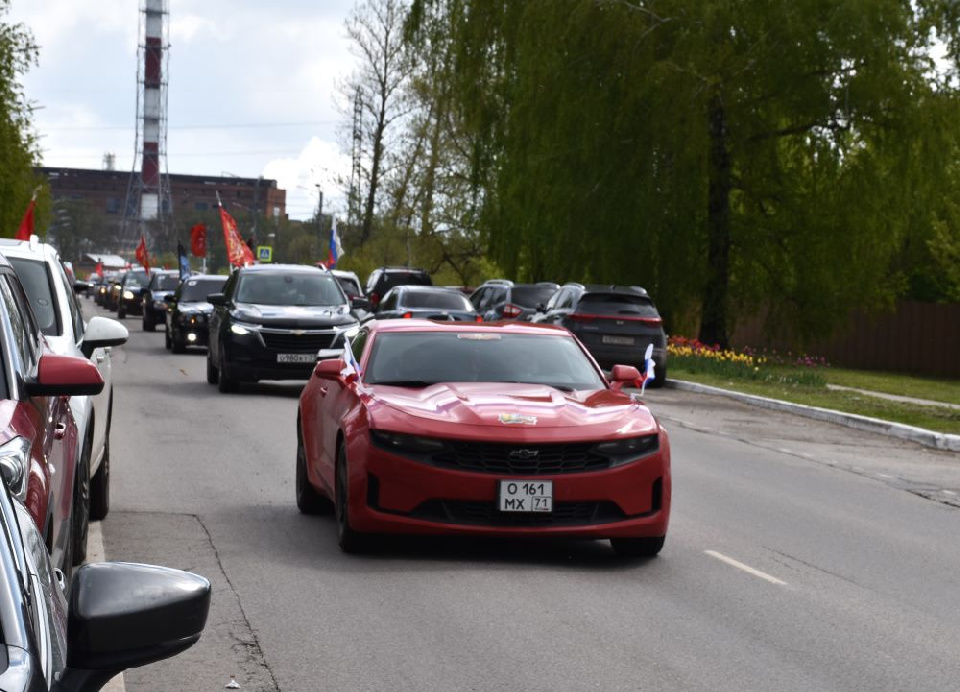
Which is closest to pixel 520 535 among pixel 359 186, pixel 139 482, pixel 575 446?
pixel 575 446

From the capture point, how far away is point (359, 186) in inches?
2985

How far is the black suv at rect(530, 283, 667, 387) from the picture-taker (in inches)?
1177

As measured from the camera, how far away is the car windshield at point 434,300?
3181 cm

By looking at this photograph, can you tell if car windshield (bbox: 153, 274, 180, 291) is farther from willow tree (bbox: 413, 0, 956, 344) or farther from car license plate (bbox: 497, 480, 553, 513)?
car license plate (bbox: 497, 480, 553, 513)

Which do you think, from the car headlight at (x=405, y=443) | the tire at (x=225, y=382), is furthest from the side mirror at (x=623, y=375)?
the tire at (x=225, y=382)

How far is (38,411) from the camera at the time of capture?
5.86 meters

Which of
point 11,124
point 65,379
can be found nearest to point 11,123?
point 11,124

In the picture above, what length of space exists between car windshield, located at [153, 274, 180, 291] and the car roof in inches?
1487

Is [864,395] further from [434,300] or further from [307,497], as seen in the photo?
[307,497]

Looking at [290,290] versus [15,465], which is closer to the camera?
[15,465]

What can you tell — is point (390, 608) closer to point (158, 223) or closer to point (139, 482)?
point (139, 482)

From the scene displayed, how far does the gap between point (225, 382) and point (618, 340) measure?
8.81m

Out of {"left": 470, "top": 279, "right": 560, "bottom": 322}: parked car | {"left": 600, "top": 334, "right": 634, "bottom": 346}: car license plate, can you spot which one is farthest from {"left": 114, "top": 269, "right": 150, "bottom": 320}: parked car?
{"left": 600, "top": 334, "right": 634, "bottom": 346}: car license plate

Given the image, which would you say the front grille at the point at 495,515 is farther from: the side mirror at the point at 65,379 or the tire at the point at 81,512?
the side mirror at the point at 65,379
